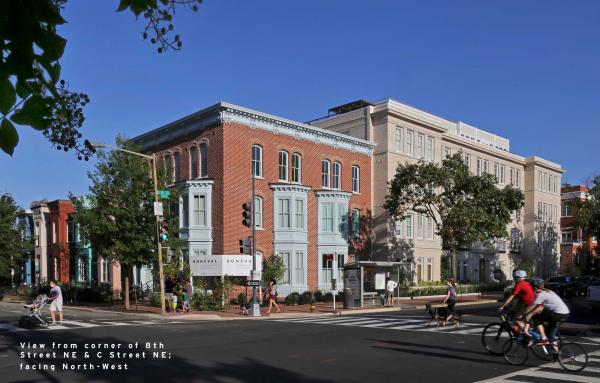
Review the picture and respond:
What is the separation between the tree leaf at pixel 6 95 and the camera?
2.54 meters

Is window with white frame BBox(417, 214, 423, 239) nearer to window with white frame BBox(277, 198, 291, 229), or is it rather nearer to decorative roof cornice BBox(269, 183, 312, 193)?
decorative roof cornice BBox(269, 183, 312, 193)

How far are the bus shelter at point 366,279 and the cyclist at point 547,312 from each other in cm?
1810

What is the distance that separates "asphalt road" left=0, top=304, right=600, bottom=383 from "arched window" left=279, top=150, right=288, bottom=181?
16892mm

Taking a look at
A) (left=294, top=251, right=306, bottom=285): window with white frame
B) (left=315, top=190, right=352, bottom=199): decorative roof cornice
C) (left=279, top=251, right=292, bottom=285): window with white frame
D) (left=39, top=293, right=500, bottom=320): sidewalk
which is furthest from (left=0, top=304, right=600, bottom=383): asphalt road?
(left=315, top=190, right=352, bottom=199): decorative roof cornice

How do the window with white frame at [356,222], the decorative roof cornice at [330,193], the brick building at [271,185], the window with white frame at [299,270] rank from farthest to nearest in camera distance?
the window with white frame at [356,222]
the decorative roof cornice at [330,193]
the window with white frame at [299,270]
the brick building at [271,185]

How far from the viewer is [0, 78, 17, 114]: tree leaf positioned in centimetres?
254

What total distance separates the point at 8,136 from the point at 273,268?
30.3m

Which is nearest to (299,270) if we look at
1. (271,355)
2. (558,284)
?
(558,284)

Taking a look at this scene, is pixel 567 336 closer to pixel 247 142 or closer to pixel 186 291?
pixel 186 291

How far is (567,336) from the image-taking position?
17141 millimetres

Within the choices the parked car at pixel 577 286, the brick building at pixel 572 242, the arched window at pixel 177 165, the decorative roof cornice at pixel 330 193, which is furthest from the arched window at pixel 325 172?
the brick building at pixel 572 242

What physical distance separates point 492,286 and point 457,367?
3961cm

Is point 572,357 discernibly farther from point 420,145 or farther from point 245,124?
point 420,145

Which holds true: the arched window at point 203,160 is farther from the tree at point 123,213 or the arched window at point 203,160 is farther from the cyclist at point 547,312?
the cyclist at point 547,312
